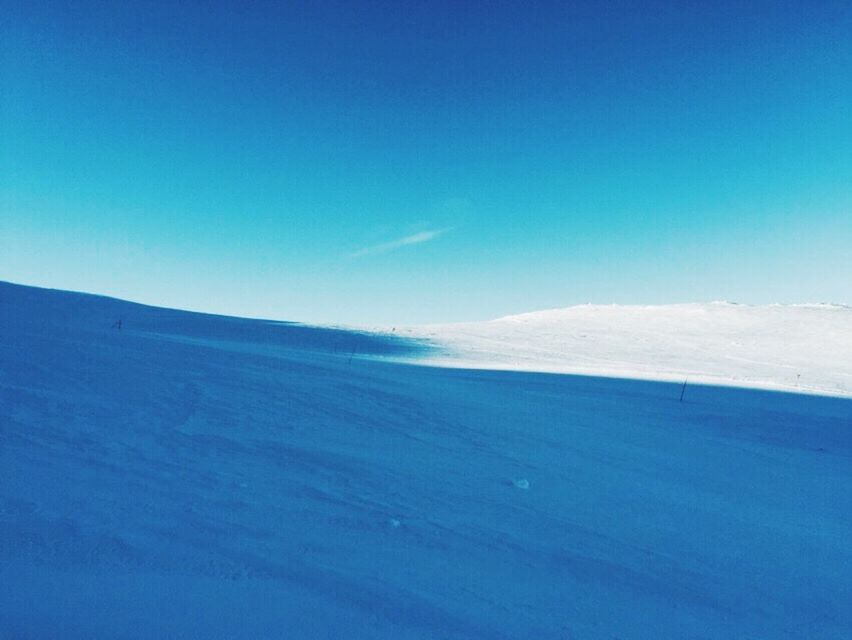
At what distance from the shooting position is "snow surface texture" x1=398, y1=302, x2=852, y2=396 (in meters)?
16.8

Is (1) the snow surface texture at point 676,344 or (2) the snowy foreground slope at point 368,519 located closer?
(2) the snowy foreground slope at point 368,519

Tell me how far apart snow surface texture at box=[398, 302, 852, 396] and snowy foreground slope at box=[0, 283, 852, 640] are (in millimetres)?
8763

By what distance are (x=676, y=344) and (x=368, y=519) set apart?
1005 inches

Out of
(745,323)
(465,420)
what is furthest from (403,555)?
(745,323)

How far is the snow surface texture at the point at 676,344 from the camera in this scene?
1683cm

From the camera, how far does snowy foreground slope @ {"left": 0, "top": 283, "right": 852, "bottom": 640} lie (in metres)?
2.33

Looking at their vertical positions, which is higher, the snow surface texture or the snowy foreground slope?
the snow surface texture

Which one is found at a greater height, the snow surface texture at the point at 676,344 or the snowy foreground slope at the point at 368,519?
the snow surface texture at the point at 676,344

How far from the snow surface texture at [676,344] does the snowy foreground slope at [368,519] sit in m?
8.76

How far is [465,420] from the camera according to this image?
21.8ft

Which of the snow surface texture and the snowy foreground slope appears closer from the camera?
the snowy foreground slope

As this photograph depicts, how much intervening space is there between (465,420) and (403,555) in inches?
149

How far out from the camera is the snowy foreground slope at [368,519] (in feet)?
7.63

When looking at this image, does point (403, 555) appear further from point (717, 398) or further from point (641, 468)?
point (717, 398)
